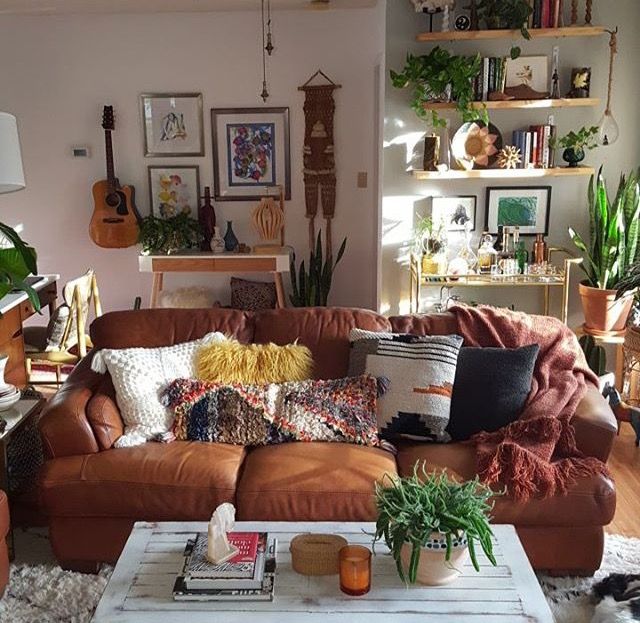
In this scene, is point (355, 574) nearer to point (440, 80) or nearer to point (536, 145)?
point (440, 80)

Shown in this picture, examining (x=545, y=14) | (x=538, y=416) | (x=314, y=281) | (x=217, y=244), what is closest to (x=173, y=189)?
(x=217, y=244)

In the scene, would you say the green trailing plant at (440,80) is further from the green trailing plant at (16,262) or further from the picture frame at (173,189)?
the green trailing plant at (16,262)

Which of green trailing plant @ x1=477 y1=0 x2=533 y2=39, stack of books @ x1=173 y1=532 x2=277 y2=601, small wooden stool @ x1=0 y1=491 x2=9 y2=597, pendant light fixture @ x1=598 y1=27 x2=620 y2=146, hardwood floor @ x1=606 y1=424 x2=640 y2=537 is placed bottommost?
hardwood floor @ x1=606 y1=424 x2=640 y2=537

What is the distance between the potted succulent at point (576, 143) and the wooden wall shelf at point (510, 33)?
1.70 feet

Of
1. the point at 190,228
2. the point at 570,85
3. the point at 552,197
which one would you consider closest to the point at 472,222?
the point at 552,197

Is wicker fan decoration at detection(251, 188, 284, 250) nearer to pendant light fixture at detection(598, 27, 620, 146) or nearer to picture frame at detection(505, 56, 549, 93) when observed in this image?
picture frame at detection(505, 56, 549, 93)

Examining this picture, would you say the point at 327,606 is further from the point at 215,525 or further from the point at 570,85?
the point at 570,85

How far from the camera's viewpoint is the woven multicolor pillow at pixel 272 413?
112 inches

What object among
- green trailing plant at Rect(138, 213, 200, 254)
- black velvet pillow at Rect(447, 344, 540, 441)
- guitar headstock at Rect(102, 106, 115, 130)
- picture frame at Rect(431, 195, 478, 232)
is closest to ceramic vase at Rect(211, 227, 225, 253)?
green trailing plant at Rect(138, 213, 200, 254)

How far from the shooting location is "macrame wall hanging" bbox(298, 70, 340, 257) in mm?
5398

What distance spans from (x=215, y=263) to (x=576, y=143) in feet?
7.98

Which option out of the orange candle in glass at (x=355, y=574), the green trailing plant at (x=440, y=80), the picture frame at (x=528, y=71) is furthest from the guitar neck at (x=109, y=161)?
the orange candle in glass at (x=355, y=574)

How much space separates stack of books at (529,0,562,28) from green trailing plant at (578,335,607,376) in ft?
5.64

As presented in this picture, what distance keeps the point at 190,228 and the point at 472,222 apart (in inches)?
81.3
